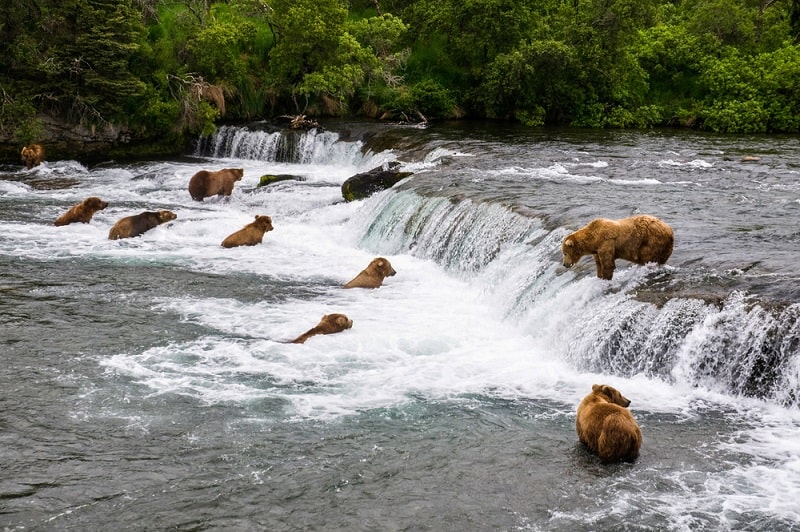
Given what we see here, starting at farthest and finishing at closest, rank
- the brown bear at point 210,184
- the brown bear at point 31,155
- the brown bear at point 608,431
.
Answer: the brown bear at point 31,155, the brown bear at point 210,184, the brown bear at point 608,431

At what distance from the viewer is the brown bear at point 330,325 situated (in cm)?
1079

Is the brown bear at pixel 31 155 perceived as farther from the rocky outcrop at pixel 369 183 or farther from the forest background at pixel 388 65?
the rocky outcrop at pixel 369 183

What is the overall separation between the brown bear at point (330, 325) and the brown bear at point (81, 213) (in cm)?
914

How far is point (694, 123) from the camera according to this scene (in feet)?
102

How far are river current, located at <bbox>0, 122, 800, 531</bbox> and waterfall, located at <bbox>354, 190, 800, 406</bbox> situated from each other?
3 centimetres

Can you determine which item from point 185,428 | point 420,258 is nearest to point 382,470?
point 185,428

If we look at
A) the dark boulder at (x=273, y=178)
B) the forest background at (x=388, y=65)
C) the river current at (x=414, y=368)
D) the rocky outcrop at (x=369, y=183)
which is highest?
the forest background at (x=388, y=65)

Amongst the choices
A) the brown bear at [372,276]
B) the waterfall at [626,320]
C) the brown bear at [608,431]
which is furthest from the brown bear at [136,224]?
the brown bear at [608,431]

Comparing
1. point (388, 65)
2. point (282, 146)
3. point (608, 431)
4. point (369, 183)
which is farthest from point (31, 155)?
point (608, 431)

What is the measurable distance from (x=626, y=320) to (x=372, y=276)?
16.3 feet

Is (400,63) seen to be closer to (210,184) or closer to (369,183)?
(210,184)

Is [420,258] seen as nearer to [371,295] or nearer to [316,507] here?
[371,295]

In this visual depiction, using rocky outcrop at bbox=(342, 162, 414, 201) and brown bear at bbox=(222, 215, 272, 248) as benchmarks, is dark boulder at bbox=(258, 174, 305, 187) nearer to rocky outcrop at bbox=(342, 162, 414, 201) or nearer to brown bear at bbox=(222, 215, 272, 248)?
rocky outcrop at bbox=(342, 162, 414, 201)

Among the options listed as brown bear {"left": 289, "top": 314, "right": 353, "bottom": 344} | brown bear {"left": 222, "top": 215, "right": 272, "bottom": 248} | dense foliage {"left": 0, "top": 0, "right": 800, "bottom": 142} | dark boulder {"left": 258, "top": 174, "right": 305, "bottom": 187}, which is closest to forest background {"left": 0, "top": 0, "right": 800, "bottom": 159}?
dense foliage {"left": 0, "top": 0, "right": 800, "bottom": 142}
